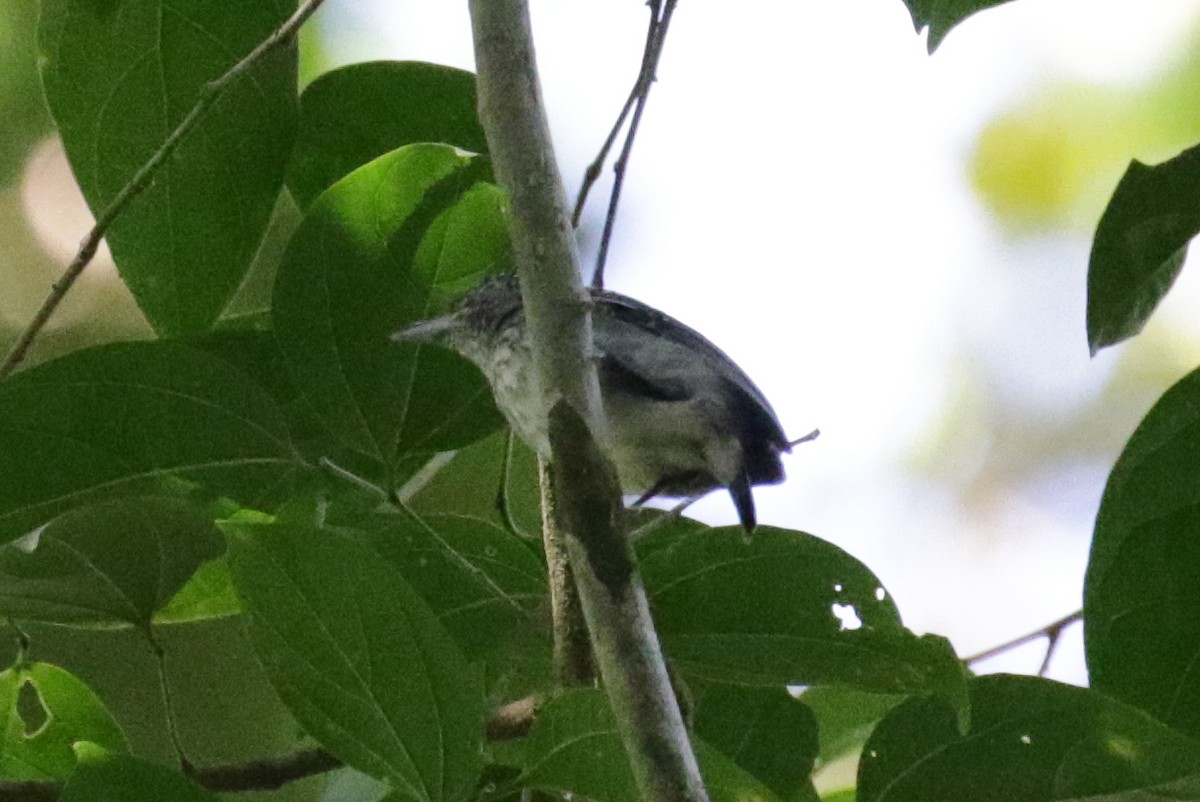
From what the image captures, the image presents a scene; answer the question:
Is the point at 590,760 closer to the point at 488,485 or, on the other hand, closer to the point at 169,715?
the point at 169,715

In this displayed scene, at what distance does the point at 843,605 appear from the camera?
1.43 meters

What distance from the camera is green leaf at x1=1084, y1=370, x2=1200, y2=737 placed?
4.55ft

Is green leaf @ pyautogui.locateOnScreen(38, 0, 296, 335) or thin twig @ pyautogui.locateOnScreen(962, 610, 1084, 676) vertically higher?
green leaf @ pyautogui.locateOnScreen(38, 0, 296, 335)

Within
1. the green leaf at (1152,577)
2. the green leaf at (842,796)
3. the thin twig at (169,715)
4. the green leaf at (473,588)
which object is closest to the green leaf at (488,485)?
the green leaf at (473,588)

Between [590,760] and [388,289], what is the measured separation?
2.00 ft

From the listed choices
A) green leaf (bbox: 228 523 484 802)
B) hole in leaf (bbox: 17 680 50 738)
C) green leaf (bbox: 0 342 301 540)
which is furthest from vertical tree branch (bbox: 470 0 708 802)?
hole in leaf (bbox: 17 680 50 738)

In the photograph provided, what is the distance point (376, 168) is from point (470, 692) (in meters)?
0.58

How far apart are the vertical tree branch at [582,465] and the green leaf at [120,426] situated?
1.52 ft

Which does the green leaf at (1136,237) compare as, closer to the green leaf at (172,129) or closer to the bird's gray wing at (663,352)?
the bird's gray wing at (663,352)

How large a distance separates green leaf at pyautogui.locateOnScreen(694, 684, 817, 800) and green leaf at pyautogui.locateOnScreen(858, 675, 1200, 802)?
0.13 m

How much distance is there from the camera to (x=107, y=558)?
149 cm

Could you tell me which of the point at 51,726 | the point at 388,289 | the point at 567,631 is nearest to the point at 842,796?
the point at 567,631

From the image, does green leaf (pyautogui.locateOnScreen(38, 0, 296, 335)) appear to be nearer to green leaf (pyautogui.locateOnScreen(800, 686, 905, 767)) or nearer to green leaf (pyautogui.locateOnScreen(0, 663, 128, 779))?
green leaf (pyautogui.locateOnScreen(0, 663, 128, 779))

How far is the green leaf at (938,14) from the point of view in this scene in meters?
1.35
